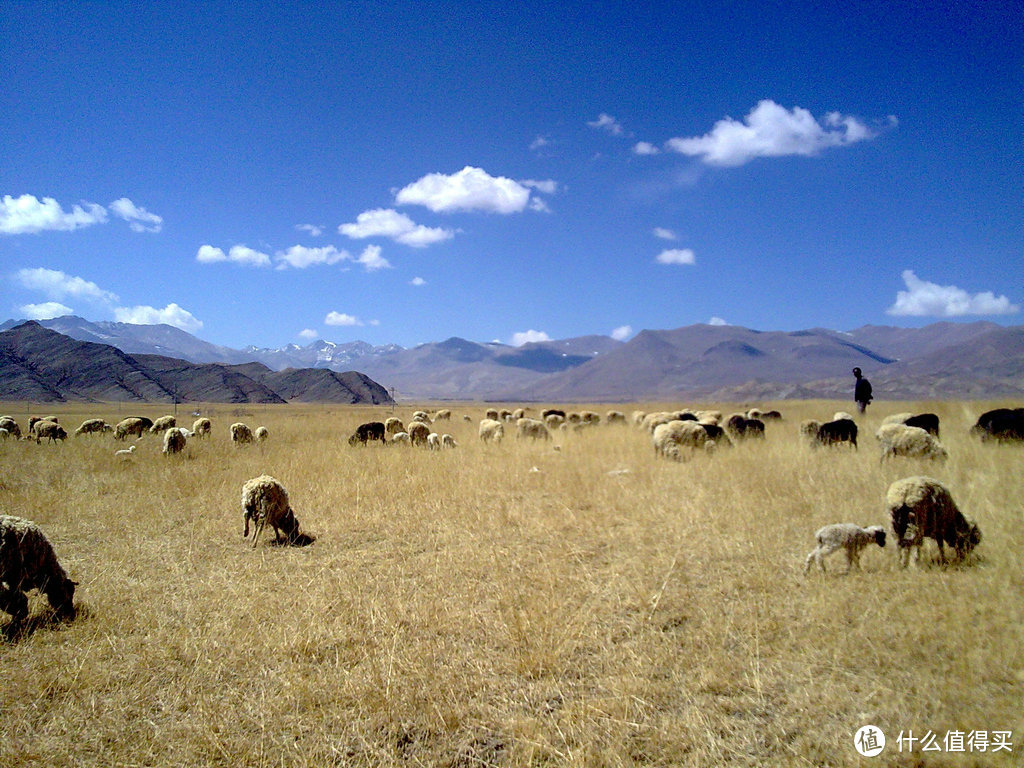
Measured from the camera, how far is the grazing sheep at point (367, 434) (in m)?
18.4

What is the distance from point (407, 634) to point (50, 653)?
2728 millimetres

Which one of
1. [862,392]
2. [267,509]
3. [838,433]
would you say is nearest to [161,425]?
[267,509]

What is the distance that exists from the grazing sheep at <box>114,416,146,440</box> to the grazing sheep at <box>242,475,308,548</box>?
17373 millimetres

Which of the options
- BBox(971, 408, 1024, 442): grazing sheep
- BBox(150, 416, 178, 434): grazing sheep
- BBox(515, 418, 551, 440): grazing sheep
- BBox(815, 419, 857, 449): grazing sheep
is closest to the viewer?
BBox(971, 408, 1024, 442): grazing sheep

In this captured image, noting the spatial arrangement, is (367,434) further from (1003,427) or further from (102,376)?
(102,376)

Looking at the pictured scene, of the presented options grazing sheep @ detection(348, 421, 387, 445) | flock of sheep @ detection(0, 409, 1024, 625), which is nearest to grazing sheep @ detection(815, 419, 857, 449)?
flock of sheep @ detection(0, 409, 1024, 625)

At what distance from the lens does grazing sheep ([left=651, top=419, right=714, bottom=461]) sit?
14.3 metres

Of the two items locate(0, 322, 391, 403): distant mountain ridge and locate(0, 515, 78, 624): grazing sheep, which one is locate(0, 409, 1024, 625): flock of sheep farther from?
locate(0, 322, 391, 403): distant mountain ridge

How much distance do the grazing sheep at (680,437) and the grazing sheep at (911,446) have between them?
13.5 ft

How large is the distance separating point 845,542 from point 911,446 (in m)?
7.43

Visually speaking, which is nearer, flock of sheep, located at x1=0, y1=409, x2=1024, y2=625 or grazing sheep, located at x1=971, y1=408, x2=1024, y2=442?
flock of sheep, located at x1=0, y1=409, x2=1024, y2=625

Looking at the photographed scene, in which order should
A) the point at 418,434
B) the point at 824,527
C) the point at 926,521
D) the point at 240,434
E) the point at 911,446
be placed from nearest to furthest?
the point at 926,521
the point at 824,527
the point at 911,446
the point at 240,434
the point at 418,434

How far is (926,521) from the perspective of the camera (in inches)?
209

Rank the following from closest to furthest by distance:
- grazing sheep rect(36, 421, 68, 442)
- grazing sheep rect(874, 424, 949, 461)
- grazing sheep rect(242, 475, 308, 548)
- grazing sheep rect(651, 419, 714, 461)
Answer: grazing sheep rect(242, 475, 308, 548), grazing sheep rect(874, 424, 949, 461), grazing sheep rect(651, 419, 714, 461), grazing sheep rect(36, 421, 68, 442)
